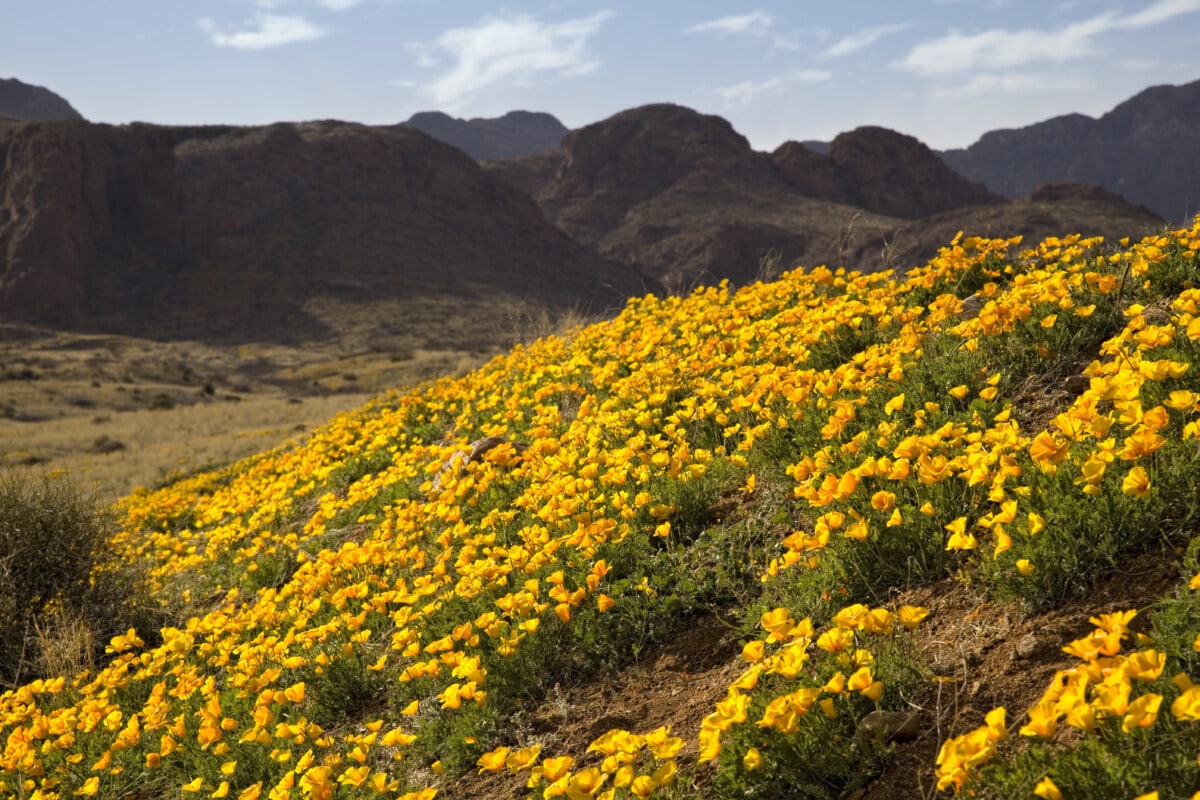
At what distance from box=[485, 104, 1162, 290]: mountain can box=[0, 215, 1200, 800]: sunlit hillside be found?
260 ft

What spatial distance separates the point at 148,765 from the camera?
162 inches

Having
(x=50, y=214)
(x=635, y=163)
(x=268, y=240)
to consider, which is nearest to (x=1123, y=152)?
(x=635, y=163)

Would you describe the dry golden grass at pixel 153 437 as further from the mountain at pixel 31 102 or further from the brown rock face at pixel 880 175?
the mountain at pixel 31 102

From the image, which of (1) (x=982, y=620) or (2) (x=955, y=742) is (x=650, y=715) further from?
(2) (x=955, y=742)

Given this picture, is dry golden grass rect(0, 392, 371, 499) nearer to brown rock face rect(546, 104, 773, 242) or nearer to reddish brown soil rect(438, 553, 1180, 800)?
reddish brown soil rect(438, 553, 1180, 800)

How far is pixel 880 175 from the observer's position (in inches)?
4624

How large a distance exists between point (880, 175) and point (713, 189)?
80.1 feet

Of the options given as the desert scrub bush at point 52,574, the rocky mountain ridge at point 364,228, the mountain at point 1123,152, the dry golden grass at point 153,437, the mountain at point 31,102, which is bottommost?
the dry golden grass at point 153,437

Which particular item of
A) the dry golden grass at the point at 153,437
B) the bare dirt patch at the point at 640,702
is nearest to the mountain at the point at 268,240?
the dry golden grass at the point at 153,437

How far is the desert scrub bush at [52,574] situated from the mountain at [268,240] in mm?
55405

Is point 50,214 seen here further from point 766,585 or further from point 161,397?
point 766,585

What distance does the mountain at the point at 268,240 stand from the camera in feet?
229

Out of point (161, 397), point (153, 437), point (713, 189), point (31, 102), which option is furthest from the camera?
point (31, 102)

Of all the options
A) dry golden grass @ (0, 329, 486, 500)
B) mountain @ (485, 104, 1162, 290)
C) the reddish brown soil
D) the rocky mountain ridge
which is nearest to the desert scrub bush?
dry golden grass @ (0, 329, 486, 500)
